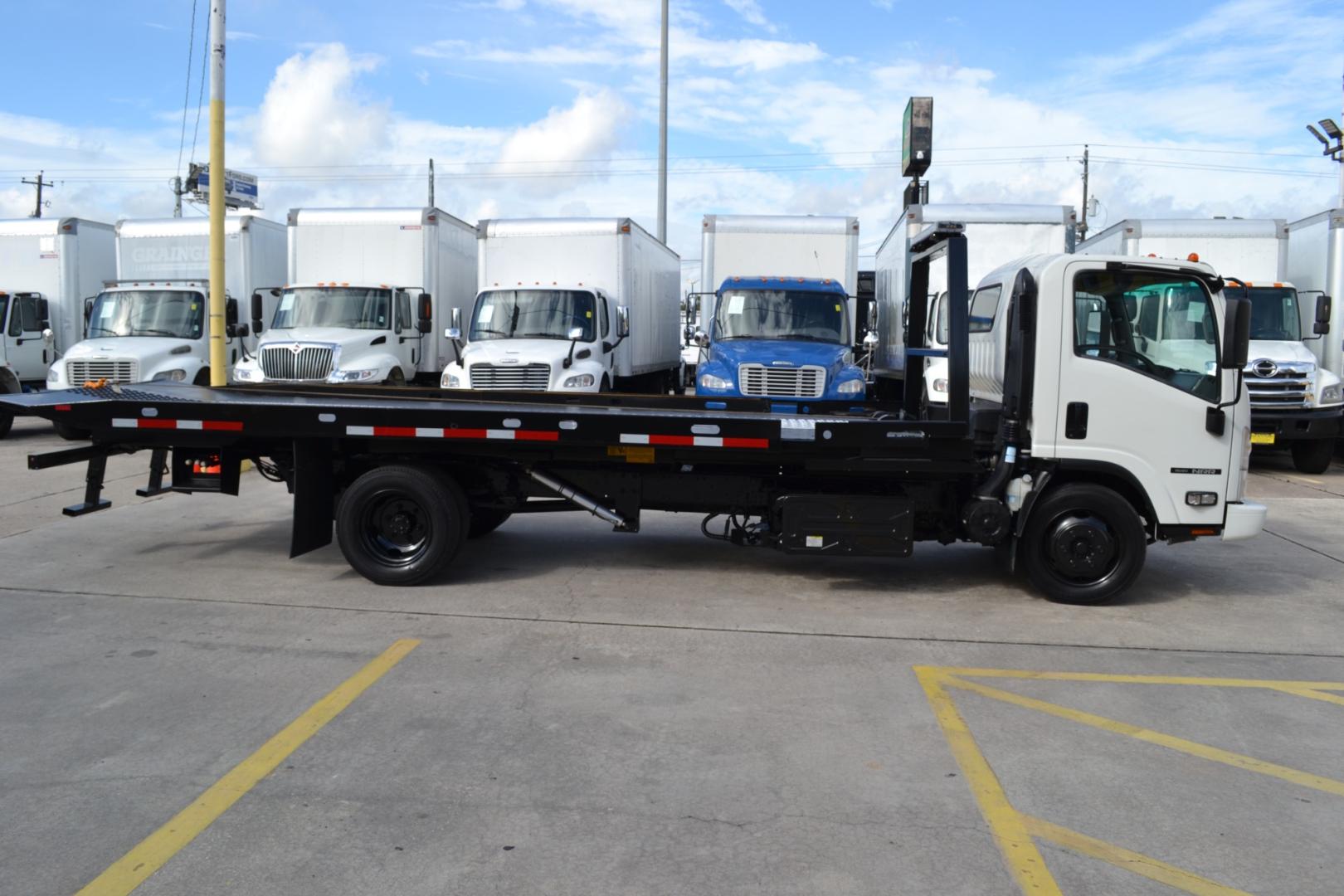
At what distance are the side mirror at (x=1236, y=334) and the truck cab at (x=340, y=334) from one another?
11029 mm

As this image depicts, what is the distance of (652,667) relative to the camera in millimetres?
5895

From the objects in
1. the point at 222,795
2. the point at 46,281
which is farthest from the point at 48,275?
the point at 222,795

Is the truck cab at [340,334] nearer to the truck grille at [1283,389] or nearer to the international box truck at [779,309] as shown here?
the international box truck at [779,309]

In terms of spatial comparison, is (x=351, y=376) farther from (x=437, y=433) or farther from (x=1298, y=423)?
(x=1298, y=423)

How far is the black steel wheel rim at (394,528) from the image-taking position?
753 cm

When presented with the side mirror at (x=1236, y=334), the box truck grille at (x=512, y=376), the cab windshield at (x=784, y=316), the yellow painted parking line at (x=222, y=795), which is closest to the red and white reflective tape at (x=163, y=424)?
the yellow painted parking line at (x=222, y=795)

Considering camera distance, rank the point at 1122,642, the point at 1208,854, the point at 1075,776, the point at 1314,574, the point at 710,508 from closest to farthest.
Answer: the point at 1208,854
the point at 1075,776
the point at 1122,642
the point at 710,508
the point at 1314,574

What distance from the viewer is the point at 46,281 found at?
Answer: 19125mm

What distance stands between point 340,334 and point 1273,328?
44.1 feet

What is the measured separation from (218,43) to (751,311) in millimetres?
7933

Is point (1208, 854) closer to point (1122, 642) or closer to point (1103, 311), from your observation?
point (1122, 642)

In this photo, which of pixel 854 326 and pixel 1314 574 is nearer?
pixel 1314 574

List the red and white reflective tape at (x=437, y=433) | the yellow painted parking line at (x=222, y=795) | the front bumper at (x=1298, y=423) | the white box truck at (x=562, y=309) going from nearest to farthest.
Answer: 1. the yellow painted parking line at (x=222, y=795)
2. the red and white reflective tape at (x=437, y=433)
3. the white box truck at (x=562, y=309)
4. the front bumper at (x=1298, y=423)

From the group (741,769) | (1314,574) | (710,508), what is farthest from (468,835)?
(1314,574)
